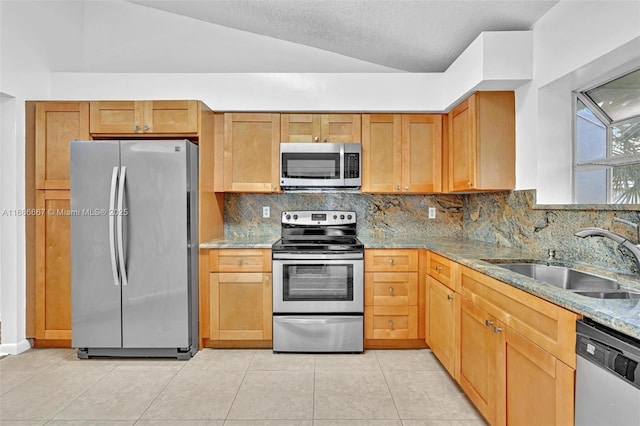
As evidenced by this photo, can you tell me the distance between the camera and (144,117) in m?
2.85

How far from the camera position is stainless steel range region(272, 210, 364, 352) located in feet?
9.13

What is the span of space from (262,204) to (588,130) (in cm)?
266

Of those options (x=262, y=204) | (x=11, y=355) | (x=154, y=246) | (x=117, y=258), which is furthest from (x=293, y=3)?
(x=11, y=355)

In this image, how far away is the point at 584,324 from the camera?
3.68 ft

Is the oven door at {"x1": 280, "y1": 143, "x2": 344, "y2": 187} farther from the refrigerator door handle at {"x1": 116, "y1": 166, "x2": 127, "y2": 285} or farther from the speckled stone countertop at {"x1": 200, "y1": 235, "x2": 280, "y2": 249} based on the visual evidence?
the refrigerator door handle at {"x1": 116, "y1": 166, "x2": 127, "y2": 285}

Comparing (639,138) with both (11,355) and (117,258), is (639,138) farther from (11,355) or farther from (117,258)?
(11,355)

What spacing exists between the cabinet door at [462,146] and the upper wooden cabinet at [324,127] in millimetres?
819

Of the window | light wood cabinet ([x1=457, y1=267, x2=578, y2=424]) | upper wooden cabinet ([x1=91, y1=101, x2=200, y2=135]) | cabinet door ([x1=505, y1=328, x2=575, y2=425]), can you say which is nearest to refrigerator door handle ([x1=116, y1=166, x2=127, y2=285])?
upper wooden cabinet ([x1=91, y1=101, x2=200, y2=135])

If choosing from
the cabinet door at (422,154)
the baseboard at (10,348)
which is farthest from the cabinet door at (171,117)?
the baseboard at (10,348)

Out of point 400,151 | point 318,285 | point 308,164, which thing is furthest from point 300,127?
point 318,285

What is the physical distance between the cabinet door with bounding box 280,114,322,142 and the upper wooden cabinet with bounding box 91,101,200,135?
747 millimetres

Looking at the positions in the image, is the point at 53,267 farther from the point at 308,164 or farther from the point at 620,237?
the point at 620,237

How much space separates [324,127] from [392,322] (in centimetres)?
179

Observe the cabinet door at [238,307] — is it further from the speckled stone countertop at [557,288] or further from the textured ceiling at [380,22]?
the textured ceiling at [380,22]
